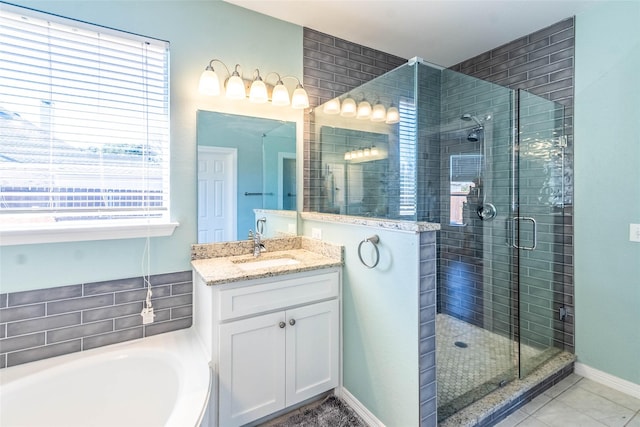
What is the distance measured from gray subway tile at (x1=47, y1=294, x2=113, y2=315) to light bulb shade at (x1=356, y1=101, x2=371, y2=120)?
2036 millimetres

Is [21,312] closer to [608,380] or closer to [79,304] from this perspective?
[79,304]

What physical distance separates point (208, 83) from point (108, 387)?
180cm

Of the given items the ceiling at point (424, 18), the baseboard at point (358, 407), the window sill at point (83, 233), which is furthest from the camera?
the ceiling at point (424, 18)

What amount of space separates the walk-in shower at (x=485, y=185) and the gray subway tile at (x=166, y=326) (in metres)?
1.24

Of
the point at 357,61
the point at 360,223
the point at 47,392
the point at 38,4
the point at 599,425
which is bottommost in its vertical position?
the point at 599,425

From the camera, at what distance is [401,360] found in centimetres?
163

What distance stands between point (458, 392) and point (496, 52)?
283 cm

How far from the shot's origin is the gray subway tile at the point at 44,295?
1.58 meters

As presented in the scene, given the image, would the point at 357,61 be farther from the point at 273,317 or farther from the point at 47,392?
the point at 47,392

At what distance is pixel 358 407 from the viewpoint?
1.88 meters

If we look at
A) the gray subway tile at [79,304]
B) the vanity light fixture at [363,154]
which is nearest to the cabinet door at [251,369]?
the gray subway tile at [79,304]

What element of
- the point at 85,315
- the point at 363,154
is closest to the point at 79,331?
the point at 85,315

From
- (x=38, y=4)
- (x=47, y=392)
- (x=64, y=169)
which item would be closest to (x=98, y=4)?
(x=38, y=4)

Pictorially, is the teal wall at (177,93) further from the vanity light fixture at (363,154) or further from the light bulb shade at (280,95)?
the vanity light fixture at (363,154)
